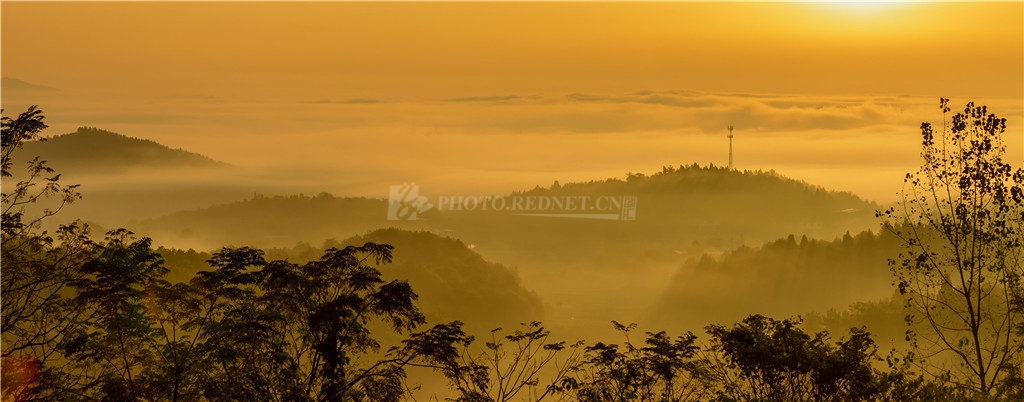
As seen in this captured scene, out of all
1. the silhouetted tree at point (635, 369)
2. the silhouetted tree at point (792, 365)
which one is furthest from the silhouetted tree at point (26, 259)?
the silhouetted tree at point (792, 365)

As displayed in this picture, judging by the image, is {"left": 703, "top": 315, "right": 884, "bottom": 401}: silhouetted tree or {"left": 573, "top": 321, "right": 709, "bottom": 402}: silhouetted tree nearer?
{"left": 703, "top": 315, "right": 884, "bottom": 401}: silhouetted tree

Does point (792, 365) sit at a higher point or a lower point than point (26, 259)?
lower

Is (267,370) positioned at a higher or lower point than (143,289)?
lower

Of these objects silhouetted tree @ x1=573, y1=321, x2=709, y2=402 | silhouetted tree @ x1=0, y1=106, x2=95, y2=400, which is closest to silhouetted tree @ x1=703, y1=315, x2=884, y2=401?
silhouetted tree @ x1=573, y1=321, x2=709, y2=402

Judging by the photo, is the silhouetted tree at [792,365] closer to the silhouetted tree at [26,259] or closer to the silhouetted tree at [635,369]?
the silhouetted tree at [635,369]

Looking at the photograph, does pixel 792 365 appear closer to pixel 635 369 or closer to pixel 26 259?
pixel 635 369

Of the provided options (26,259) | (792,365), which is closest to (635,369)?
(792,365)

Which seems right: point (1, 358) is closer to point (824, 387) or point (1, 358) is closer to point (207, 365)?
point (207, 365)

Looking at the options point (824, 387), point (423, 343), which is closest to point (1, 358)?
point (423, 343)

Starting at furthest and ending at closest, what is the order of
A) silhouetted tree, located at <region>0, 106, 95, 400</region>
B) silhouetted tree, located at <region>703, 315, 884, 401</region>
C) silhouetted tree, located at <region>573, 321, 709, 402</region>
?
silhouetted tree, located at <region>573, 321, 709, 402</region>
silhouetted tree, located at <region>703, 315, 884, 401</region>
silhouetted tree, located at <region>0, 106, 95, 400</region>

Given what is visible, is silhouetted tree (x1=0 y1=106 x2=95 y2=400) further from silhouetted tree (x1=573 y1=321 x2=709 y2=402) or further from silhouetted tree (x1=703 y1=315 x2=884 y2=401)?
silhouetted tree (x1=703 y1=315 x2=884 y2=401)

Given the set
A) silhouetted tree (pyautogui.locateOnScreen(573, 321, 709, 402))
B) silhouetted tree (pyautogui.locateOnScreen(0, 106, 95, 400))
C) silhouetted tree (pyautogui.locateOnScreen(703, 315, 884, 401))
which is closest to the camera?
silhouetted tree (pyautogui.locateOnScreen(0, 106, 95, 400))

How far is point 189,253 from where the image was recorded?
176 metres

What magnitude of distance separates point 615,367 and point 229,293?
12855 millimetres
